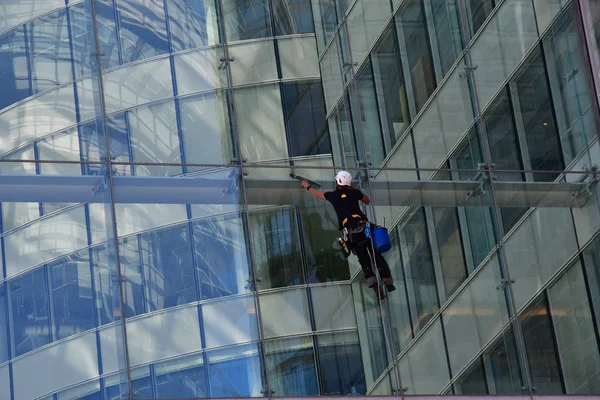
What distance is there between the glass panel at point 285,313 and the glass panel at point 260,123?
214cm

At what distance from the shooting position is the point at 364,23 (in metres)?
20.8

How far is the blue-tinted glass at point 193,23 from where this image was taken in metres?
19.6

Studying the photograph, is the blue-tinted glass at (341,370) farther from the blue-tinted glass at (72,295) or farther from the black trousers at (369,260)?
the blue-tinted glass at (72,295)

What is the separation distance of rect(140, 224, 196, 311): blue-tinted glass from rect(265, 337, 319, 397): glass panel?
4.60 feet

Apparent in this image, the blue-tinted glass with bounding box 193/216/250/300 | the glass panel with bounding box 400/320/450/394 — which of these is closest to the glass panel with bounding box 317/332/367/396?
the glass panel with bounding box 400/320/450/394

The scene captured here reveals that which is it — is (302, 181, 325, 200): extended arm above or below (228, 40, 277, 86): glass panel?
below

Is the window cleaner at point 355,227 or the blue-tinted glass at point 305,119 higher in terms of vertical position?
the blue-tinted glass at point 305,119

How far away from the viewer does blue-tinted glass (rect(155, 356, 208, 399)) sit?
17.5m

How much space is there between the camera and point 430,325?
62.5ft

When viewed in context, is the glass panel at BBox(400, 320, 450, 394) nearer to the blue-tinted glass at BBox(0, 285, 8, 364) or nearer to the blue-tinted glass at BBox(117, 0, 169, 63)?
the blue-tinted glass at BBox(0, 285, 8, 364)

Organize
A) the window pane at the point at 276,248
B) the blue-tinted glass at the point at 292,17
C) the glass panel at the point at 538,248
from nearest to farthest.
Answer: the window pane at the point at 276,248 < the glass panel at the point at 538,248 < the blue-tinted glass at the point at 292,17

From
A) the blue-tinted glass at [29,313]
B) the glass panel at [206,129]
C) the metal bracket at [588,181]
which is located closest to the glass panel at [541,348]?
the metal bracket at [588,181]

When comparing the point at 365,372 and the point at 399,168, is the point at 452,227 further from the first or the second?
the point at 365,372

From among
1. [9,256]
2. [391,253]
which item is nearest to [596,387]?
[391,253]
